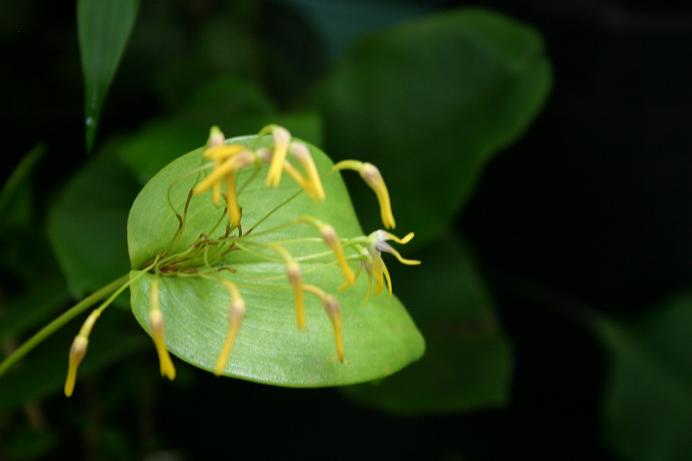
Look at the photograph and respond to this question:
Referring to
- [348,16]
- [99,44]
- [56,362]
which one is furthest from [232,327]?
[348,16]

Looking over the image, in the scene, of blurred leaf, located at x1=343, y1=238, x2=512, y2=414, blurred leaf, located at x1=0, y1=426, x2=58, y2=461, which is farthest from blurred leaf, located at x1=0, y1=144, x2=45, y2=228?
blurred leaf, located at x1=343, y1=238, x2=512, y2=414

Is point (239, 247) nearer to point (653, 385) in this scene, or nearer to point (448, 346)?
point (448, 346)

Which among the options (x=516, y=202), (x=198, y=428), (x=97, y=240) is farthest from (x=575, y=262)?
(x=97, y=240)

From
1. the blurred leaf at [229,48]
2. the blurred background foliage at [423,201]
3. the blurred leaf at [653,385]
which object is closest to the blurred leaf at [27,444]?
the blurred background foliage at [423,201]

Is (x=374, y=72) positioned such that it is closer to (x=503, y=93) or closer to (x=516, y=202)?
(x=503, y=93)

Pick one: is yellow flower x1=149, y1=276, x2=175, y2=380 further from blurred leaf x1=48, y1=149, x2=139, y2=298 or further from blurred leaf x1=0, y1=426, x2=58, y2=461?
blurred leaf x1=0, y1=426, x2=58, y2=461
